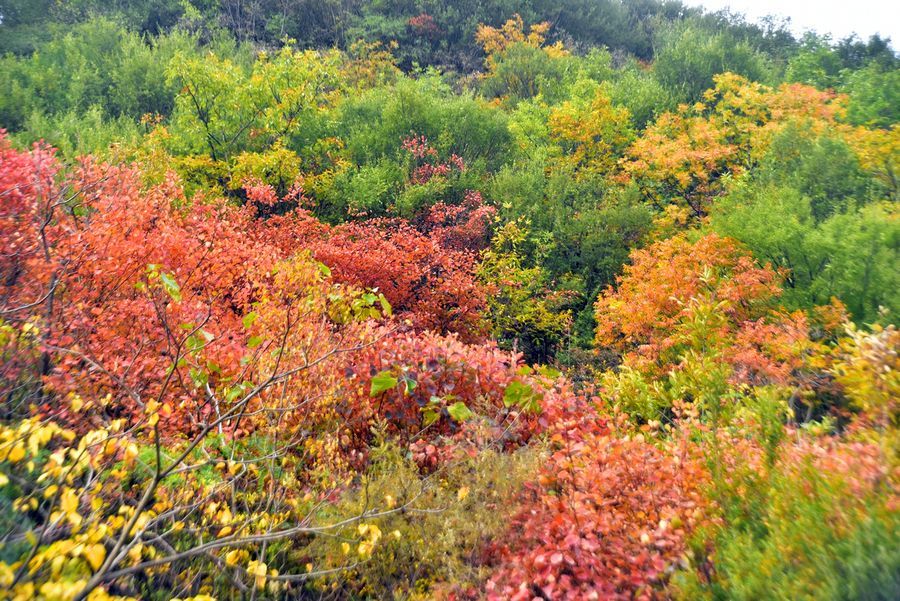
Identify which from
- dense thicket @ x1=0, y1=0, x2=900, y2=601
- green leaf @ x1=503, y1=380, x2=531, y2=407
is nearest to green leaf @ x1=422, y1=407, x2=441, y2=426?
dense thicket @ x1=0, y1=0, x2=900, y2=601

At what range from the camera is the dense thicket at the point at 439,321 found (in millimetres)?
4355

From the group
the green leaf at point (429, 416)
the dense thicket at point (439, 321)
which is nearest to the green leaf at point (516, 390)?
the dense thicket at point (439, 321)

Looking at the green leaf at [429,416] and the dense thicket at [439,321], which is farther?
the green leaf at [429,416]

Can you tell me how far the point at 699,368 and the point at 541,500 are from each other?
7.10ft

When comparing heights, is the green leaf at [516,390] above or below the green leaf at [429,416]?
above

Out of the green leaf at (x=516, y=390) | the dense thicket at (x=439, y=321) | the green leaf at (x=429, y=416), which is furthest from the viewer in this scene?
the green leaf at (x=429, y=416)

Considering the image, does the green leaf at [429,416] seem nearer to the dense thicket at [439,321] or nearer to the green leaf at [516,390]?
the dense thicket at [439,321]

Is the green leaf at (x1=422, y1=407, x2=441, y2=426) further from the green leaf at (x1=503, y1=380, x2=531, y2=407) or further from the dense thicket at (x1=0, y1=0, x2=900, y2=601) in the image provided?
the green leaf at (x1=503, y1=380, x2=531, y2=407)

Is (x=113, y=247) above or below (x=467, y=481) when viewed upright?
below

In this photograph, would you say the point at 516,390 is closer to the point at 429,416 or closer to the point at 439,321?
the point at 429,416

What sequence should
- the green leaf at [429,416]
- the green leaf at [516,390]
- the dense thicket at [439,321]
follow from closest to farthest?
1. the dense thicket at [439,321]
2. the green leaf at [516,390]
3. the green leaf at [429,416]

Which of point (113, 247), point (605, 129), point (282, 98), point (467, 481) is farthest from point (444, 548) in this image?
point (605, 129)

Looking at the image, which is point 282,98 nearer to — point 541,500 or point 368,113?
point 368,113

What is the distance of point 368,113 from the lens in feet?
84.3
